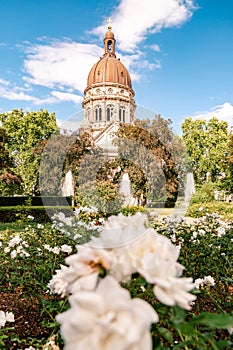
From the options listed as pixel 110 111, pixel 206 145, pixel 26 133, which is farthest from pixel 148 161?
pixel 26 133

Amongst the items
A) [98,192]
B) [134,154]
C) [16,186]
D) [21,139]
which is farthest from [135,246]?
[21,139]

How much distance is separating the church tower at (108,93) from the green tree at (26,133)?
4736mm

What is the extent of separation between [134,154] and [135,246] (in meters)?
7.64

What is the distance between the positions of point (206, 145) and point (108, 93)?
12196 millimetres

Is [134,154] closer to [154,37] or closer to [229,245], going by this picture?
[154,37]

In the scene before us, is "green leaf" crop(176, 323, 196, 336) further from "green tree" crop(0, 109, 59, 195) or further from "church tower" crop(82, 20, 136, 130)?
"green tree" crop(0, 109, 59, 195)

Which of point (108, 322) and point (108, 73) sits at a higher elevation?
point (108, 73)

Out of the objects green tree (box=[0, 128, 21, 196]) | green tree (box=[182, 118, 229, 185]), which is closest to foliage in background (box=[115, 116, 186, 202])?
green tree (box=[0, 128, 21, 196])

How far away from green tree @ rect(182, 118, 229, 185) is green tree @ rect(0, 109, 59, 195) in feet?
34.1

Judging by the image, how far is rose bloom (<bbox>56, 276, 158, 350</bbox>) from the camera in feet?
1.44

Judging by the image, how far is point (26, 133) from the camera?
79.3ft

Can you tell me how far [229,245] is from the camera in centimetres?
320

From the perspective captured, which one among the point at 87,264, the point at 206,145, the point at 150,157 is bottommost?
the point at 87,264

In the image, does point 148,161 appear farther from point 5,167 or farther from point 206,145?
point 206,145
